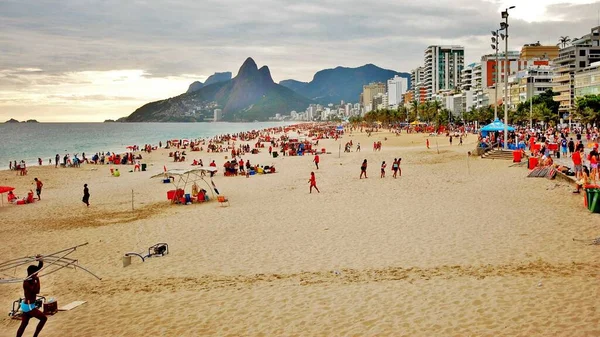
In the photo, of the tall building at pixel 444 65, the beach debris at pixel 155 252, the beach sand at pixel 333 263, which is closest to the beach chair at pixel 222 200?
the beach sand at pixel 333 263

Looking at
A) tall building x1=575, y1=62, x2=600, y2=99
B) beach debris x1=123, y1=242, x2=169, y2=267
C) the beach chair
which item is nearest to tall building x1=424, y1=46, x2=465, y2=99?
tall building x1=575, y1=62, x2=600, y2=99

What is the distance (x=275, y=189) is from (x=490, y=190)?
9.03 meters

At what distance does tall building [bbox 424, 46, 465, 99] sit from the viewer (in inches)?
5940

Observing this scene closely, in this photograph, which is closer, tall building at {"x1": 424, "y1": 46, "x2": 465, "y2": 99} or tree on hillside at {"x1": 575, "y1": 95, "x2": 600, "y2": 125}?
tree on hillside at {"x1": 575, "y1": 95, "x2": 600, "y2": 125}

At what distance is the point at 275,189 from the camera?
20953mm

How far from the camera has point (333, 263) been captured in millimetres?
9711

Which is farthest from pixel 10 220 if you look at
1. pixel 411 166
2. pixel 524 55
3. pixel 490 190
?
pixel 524 55

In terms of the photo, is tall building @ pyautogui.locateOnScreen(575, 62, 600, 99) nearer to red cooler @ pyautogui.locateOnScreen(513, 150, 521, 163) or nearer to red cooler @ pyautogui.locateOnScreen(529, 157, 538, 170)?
red cooler @ pyautogui.locateOnScreen(513, 150, 521, 163)

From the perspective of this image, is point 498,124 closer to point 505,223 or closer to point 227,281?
point 505,223

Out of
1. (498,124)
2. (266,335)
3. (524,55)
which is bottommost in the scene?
(266,335)

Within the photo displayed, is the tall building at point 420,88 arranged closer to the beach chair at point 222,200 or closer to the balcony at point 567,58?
the balcony at point 567,58

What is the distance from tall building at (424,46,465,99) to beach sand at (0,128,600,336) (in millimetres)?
140240

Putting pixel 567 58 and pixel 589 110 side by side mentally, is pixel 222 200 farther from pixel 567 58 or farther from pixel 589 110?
pixel 567 58

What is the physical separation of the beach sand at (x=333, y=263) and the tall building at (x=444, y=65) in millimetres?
140240
